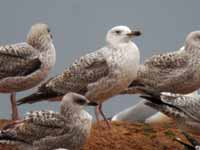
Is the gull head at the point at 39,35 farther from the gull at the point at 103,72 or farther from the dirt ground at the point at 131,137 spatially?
the dirt ground at the point at 131,137

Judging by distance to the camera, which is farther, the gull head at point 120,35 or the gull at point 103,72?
the gull head at point 120,35

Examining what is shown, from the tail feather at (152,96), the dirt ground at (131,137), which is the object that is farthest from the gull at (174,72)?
the dirt ground at (131,137)

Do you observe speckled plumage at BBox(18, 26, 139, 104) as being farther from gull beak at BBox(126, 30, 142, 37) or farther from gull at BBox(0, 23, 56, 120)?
gull at BBox(0, 23, 56, 120)

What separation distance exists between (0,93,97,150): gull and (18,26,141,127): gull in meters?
1.31

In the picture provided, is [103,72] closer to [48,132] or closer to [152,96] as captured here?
[152,96]

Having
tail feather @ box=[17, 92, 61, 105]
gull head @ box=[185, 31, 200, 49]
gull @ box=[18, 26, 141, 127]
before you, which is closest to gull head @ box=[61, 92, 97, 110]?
gull @ box=[18, 26, 141, 127]

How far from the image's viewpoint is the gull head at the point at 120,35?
13781 millimetres

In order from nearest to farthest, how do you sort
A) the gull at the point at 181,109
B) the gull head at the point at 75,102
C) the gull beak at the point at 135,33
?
the gull head at the point at 75,102
the gull at the point at 181,109
the gull beak at the point at 135,33

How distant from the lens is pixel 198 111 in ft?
43.6

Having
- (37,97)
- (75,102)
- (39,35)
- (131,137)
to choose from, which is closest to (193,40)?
(131,137)

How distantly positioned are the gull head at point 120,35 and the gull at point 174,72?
2.77ft

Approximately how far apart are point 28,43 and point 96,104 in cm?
157

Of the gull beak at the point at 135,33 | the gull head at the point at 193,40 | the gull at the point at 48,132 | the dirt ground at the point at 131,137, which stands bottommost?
the dirt ground at the point at 131,137

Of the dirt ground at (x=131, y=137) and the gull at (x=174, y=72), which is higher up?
the gull at (x=174, y=72)
